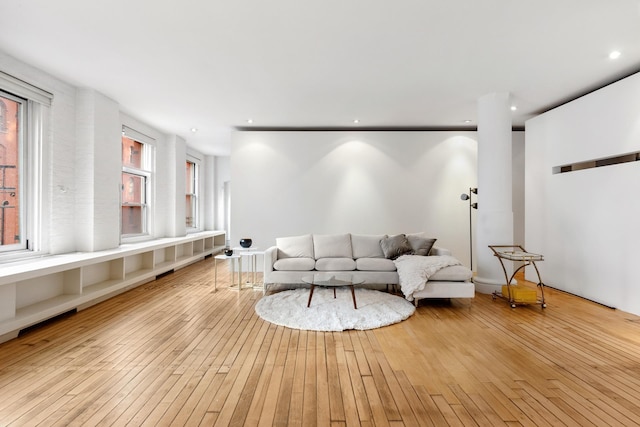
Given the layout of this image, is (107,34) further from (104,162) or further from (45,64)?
(104,162)

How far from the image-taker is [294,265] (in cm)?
480

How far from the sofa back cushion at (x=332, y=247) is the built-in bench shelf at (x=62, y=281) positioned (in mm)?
2855

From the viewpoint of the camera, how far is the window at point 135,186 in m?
5.79

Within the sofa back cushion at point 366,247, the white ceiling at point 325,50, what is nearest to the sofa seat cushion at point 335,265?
the sofa back cushion at point 366,247

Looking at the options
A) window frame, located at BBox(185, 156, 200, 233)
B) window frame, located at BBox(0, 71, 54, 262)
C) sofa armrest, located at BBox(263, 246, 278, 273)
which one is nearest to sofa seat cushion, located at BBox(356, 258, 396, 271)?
sofa armrest, located at BBox(263, 246, 278, 273)

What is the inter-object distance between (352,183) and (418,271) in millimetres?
2627

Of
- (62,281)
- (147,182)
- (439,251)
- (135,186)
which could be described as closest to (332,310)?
(439,251)

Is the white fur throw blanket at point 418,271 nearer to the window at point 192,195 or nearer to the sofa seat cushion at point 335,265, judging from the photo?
the sofa seat cushion at point 335,265

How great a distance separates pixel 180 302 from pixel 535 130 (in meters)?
6.34

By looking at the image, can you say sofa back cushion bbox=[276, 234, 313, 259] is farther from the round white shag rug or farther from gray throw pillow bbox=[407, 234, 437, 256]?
gray throw pillow bbox=[407, 234, 437, 256]

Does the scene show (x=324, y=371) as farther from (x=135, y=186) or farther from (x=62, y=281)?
(x=135, y=186)

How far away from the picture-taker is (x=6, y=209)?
3559 millimetres

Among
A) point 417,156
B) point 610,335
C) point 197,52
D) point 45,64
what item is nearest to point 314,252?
point 417,156

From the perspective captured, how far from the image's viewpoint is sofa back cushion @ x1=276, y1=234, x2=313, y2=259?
17.1 feet
